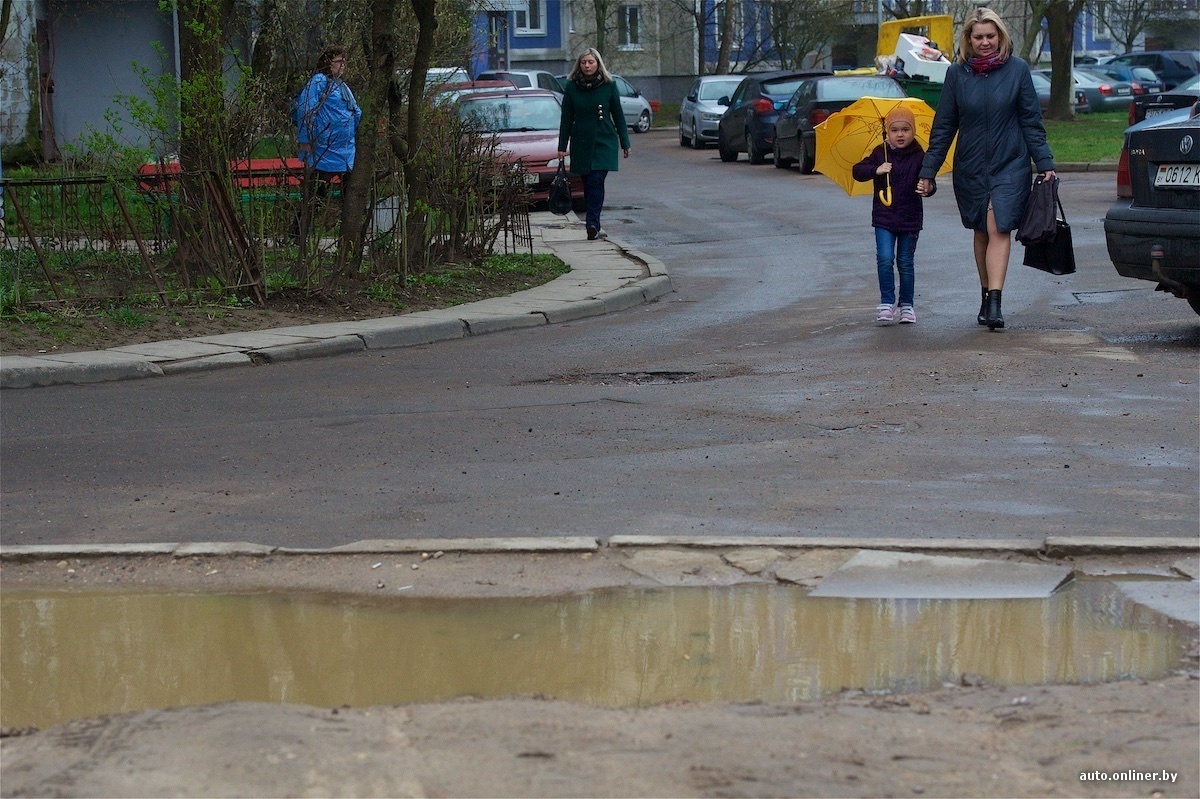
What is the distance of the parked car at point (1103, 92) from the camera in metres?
49.5

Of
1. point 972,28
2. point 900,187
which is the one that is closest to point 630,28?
point 900,187

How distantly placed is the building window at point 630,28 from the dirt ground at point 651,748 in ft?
202

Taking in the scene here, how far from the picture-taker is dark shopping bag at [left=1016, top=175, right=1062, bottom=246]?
9.48 m

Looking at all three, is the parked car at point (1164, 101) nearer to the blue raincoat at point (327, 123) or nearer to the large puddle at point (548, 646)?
the blue raincoat at point (327, 123)

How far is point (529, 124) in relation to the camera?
21.5 meters

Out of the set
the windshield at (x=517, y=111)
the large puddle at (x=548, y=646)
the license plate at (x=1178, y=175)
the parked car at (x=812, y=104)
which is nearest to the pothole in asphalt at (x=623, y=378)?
Result: the license plate at (x=1178, y=175)

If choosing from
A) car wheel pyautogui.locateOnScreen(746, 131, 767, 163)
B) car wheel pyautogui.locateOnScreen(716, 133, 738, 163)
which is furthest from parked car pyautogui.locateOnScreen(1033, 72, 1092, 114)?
car wheel pyautogui.locateOnScreen(746, 131, 767, 163)

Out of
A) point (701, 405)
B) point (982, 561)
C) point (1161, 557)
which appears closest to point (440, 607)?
point (982, 561)

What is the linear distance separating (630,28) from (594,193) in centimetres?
5030

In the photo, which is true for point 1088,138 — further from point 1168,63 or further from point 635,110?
point 1168,63

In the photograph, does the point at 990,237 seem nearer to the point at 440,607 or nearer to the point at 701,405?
the point at 701,405

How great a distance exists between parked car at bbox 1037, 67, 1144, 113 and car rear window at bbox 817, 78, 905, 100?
A: 83.9ft

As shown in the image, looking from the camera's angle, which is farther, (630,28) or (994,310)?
(630,28)

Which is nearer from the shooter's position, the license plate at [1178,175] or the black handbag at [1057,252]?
the license plate at [1178,175]
